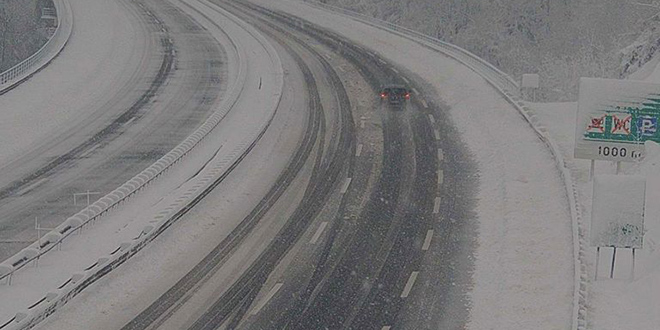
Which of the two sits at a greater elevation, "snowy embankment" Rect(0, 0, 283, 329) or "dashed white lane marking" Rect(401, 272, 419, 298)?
"snowy embankment" Rect(0, 0, 283, 329)

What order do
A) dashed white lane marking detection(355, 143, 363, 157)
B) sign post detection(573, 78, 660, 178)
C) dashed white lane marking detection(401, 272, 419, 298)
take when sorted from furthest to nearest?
dashed white lane marking detection(355, 143, 363, 157)
sign post detection(573, 78, 660, 178)
dashed white lane marking detection(401, 272, 419, 298)

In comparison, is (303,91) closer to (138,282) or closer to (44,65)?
(44,65)

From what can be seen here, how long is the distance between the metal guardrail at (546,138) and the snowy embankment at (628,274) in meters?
0.25

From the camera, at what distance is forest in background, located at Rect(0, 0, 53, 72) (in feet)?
370

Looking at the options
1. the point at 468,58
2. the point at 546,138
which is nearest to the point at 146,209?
the point at 546,138

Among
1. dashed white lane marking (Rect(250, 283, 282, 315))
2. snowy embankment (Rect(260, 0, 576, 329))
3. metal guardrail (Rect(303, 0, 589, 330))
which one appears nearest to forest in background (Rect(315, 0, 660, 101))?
metal guardrail (Rect(303, 0, 589, 330))

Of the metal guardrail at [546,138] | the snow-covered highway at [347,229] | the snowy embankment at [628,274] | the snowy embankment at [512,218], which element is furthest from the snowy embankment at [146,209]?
the snowy embankment at [628,274]

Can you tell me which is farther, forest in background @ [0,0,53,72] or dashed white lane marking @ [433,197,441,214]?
forest in background @ [0,0,53,72]

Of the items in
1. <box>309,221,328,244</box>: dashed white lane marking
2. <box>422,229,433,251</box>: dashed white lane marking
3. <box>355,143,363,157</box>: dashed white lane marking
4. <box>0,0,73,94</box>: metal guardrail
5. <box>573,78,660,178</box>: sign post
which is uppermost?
<box>573,78,660,178</box>: sign post

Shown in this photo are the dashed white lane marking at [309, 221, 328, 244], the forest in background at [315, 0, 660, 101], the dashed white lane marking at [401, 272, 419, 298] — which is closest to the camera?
the dashed white lane marking at [401, 272, 419, 298]

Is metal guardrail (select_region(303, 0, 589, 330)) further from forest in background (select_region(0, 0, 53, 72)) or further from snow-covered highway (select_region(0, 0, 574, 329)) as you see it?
forest in background (select_region(0, 0, 53, 72))

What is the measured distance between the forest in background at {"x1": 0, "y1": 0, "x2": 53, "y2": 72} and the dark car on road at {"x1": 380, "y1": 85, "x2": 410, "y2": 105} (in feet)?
259

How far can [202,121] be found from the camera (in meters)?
38.1

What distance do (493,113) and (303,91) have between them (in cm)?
916
